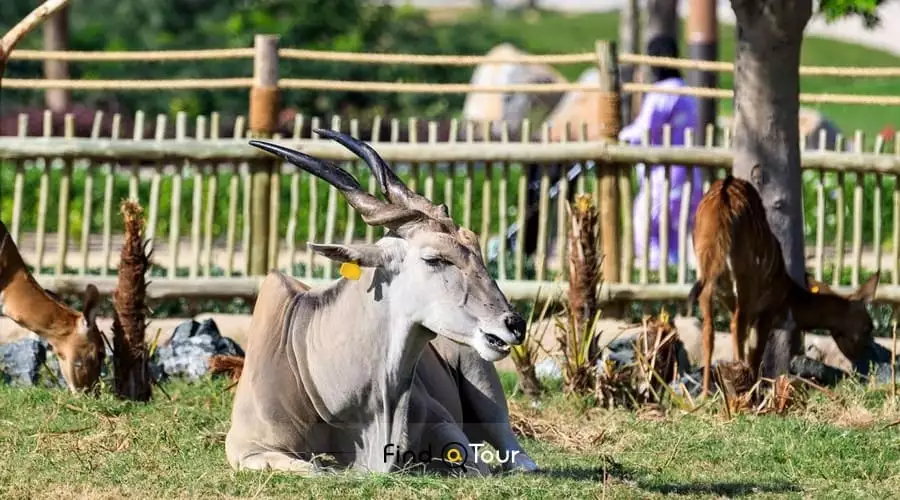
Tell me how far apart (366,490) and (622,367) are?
9.76 feet

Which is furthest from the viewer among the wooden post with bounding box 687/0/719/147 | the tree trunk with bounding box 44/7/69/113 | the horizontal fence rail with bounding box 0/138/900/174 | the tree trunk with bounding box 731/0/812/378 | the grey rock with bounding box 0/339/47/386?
the tree trunk with bounding box 44/7/69/113

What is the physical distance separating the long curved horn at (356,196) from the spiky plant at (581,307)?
2517 mm

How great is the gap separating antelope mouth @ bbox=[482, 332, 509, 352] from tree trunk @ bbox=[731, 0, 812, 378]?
353 centimetres

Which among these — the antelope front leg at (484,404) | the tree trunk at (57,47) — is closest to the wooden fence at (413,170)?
the antelope front leg at (484,404)

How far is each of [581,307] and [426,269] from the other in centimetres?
280

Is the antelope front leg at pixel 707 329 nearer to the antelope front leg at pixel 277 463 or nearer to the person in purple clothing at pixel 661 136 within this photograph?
the antelope front leg at pixel 277 463

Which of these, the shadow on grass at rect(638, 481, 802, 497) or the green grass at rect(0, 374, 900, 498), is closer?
the green grass at rect(0, 374, 900, 498)

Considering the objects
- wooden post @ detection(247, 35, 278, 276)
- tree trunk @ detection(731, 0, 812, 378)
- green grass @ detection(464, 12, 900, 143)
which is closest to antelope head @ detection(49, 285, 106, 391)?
wooden post @ detection(247, 35, 278, 276)

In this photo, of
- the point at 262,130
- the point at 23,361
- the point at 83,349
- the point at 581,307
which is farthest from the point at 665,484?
the point at 262,130

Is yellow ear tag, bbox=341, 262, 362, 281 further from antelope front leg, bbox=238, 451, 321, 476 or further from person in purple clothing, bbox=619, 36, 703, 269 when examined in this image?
person in purple clothing, bbox=619, 36, 703, 269

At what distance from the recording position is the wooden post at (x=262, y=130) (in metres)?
11.2

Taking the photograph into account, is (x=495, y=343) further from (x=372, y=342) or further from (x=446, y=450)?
(x=446, y=450)

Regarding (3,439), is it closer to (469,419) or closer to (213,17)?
(469,419)

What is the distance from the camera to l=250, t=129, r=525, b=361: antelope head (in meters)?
6.02
